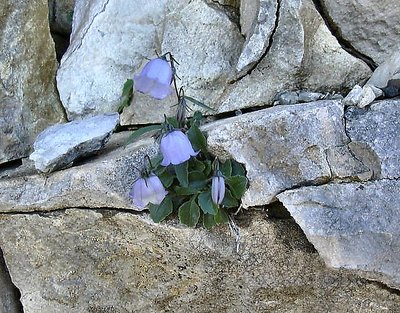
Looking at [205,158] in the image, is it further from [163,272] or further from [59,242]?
[59,242]

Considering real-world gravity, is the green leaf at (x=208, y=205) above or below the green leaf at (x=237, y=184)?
below

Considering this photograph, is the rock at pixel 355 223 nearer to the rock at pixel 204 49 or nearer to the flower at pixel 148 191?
the flower at pixel 148 191

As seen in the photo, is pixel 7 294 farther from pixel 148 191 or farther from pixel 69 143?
pixel 148 191

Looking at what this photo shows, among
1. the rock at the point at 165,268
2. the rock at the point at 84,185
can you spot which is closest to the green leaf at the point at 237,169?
the rock at the point at 165,268

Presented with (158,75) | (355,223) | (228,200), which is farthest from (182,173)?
(355,223)

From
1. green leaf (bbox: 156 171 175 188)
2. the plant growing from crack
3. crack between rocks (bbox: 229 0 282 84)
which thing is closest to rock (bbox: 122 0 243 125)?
crack between rocks (bbox: 229 0 282 84)

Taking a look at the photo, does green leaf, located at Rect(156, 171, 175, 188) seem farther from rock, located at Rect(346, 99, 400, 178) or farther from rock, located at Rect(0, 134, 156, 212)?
rock, located at Rect(346, 99, 400, 178)

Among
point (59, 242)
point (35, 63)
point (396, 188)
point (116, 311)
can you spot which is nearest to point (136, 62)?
point (35, 63)
